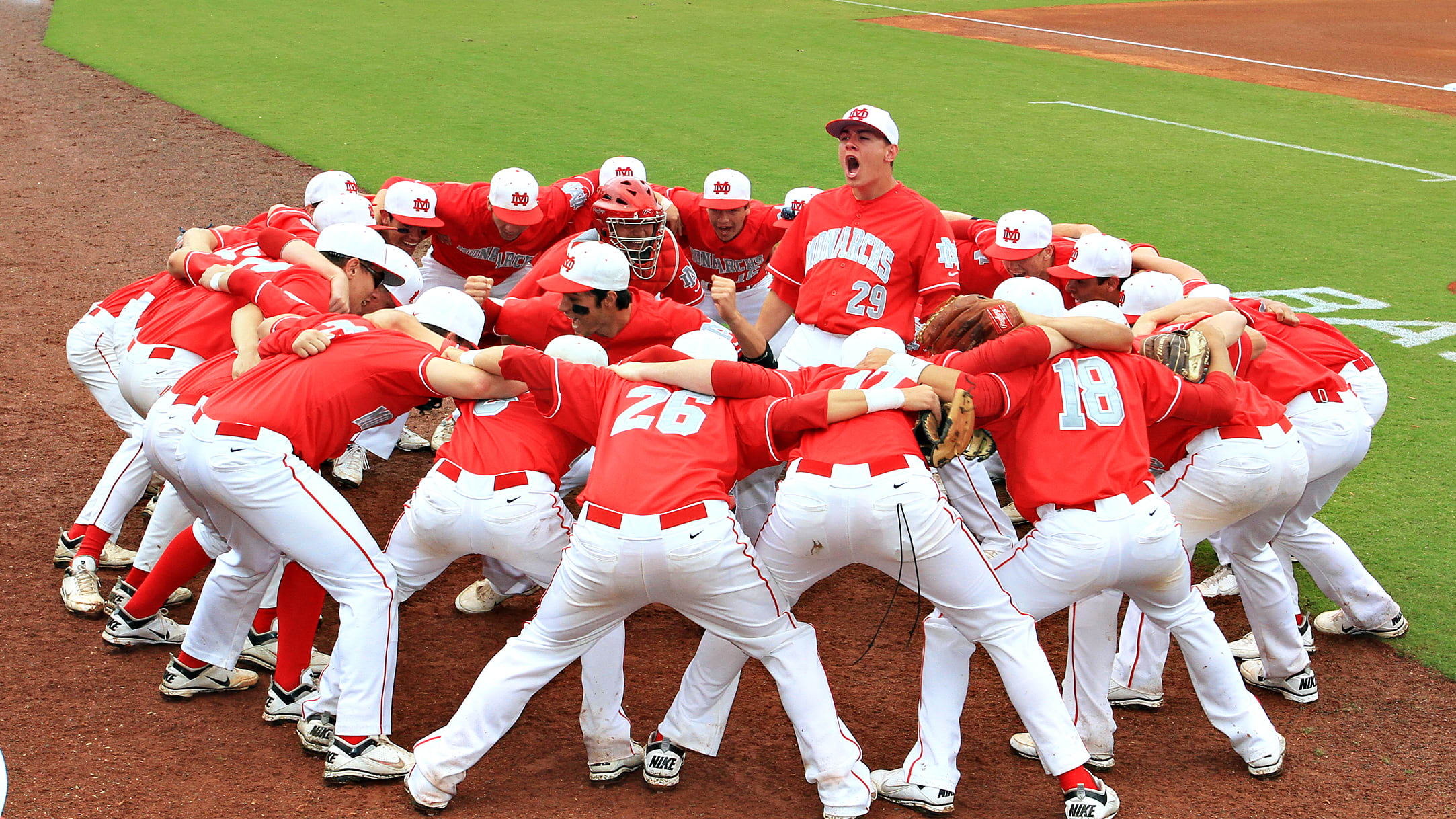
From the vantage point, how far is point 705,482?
4047mm

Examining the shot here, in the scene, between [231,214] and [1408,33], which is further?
[1408,33]

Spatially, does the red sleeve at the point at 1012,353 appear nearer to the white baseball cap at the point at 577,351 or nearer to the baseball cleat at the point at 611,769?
the white baseball cap at the point at 577,351

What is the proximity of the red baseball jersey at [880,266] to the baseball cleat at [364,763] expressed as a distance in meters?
3.01

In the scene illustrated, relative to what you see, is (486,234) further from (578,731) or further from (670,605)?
(670,605)

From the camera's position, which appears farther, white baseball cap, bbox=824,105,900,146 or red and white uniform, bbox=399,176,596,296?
red and white uniform, bbox=399,176,596,296

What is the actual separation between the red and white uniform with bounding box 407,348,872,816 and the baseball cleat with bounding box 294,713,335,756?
0.50 meters

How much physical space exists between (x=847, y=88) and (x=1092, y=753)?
1474 cm

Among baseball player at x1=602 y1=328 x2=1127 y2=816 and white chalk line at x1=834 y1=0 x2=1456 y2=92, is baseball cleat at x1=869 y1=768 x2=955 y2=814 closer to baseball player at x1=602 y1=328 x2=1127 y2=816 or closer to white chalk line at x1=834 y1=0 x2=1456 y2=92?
baseball player at x1=602 y1=328 x2=1127 y2=816

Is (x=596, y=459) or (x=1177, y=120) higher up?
(x=596, y=459)

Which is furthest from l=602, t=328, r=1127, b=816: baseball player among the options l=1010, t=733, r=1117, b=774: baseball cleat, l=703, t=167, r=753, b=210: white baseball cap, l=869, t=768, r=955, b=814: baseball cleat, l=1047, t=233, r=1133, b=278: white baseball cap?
l=703, t=167, r=753, b=210: white baseball cap

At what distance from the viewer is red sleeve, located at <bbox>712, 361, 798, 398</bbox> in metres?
4.20

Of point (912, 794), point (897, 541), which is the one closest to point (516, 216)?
point (897, 541)

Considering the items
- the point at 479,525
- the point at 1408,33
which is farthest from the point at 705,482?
the point at 1408,33

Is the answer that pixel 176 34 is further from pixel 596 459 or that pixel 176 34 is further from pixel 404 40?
pixel 596 459
